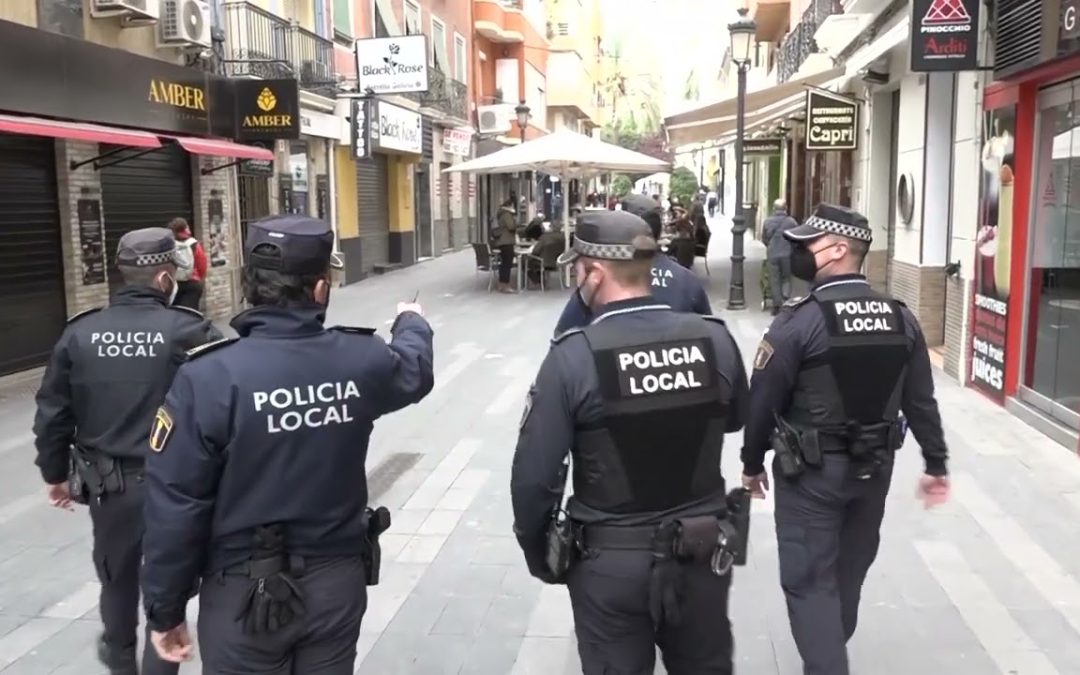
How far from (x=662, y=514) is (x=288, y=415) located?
1.03 m

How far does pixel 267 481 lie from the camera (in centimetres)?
259

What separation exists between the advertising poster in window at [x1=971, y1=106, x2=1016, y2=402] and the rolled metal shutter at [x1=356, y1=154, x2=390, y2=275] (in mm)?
14858

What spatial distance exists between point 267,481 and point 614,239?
1.13 m

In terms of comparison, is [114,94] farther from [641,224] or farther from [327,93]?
[641,224]

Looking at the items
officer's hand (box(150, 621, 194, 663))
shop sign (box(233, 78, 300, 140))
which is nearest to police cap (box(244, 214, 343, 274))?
officer's hand (box(150, 621, 194, 663))

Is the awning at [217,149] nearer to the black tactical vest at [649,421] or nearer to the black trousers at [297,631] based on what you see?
the black trousers at [297,631]

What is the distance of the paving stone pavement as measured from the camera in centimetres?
425

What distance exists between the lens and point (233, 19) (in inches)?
606

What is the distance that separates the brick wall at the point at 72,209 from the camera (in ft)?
37.4

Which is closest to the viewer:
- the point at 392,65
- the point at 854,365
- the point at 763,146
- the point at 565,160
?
the point at 854,365

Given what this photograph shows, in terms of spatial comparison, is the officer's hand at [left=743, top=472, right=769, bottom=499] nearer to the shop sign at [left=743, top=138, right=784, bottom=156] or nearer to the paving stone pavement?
the paving stone pavement

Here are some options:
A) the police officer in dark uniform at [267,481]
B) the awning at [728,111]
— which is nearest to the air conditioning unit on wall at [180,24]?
the awning at [728,111]

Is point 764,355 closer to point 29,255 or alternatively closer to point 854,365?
point 854,365

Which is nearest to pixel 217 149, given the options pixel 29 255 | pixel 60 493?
pixel 29 255
